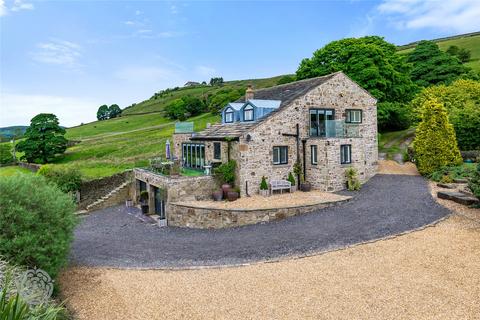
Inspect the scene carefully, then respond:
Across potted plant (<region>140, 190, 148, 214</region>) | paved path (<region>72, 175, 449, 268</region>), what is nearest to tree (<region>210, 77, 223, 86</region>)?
potted plant (<region>140, 190, 148, 214</region>)

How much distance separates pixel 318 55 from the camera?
35.3 m

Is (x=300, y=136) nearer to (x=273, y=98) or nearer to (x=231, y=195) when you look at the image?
(x=273, y=98)

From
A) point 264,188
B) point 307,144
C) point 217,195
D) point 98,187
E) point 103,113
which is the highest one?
point 103,113

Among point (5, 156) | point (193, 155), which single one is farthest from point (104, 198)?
point (5, 156)

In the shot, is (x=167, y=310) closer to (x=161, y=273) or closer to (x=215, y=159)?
(x=161, y=273)

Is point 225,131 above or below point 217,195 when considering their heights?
above

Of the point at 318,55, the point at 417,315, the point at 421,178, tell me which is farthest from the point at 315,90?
the point at 417,315

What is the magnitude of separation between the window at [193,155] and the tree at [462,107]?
19.2 m

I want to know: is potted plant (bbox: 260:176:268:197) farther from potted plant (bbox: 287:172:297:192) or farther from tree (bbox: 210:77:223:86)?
tree (bbox: 210:77:223:86)

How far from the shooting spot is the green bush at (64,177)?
26234mm

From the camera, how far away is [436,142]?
74.6 ft

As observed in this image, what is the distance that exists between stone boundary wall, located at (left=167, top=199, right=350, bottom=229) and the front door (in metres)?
1.76

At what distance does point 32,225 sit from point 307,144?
54.2 ft

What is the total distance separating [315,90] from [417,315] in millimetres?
17059
